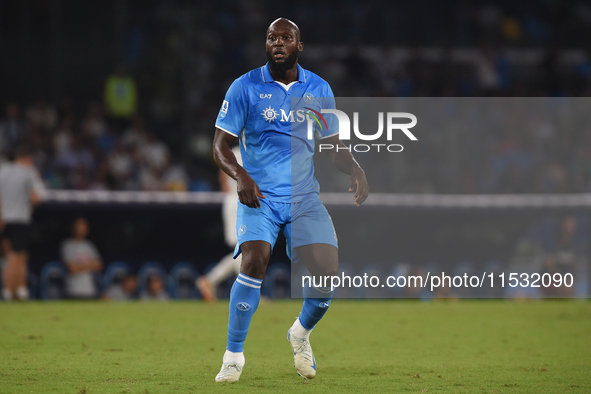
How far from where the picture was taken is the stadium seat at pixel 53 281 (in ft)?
43.9

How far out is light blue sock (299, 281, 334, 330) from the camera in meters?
5.73

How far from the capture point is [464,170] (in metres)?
13.2

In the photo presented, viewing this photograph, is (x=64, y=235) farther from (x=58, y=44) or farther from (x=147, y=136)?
(x=58, y=44)

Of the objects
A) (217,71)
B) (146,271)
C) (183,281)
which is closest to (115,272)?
(146,271)

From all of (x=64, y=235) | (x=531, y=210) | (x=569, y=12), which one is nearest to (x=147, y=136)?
(x=64, y=235)

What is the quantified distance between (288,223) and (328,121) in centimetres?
88

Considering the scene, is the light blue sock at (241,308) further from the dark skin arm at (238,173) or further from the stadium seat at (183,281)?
the stadium seat at (183,281)

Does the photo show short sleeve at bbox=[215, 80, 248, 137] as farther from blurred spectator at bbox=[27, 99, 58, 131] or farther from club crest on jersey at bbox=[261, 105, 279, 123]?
blurred spectator at bbox=[27, 99, 58, 131]

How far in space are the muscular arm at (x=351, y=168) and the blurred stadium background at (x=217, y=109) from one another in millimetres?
6188

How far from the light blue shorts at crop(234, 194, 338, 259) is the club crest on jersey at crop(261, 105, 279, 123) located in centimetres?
59

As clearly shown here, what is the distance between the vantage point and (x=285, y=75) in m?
5.80

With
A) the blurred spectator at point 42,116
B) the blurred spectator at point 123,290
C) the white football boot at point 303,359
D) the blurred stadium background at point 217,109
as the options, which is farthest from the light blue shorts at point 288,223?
the blurred spectator at point 42,116

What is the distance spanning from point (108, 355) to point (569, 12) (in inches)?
742

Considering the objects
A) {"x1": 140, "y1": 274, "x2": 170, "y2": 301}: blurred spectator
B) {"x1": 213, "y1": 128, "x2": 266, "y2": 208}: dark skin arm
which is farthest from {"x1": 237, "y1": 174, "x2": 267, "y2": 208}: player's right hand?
{"x1": 140, "y1": 274, "x2": 170, "y2": 301}: blurred spectator
